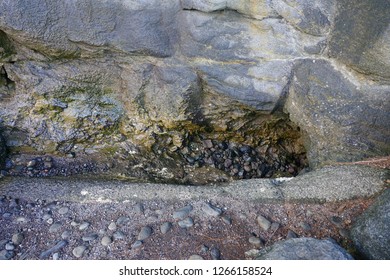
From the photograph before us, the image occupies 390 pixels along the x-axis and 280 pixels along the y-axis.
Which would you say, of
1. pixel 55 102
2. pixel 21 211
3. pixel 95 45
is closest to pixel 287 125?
pixel 95 45

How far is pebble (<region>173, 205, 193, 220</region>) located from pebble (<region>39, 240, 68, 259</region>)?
2.09 feet

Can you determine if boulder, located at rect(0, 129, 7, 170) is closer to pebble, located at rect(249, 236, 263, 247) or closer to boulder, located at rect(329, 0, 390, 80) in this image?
pebble, located at rect(249, 236, 263, 247)

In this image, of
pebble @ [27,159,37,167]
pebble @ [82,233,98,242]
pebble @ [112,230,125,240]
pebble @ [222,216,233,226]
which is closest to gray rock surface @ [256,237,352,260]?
pebble @ [222,216,233,226]

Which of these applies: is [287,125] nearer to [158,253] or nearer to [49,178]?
[158,253]

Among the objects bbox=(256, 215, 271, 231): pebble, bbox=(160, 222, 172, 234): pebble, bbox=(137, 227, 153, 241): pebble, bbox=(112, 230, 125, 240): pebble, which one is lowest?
bbox=(112, 230, 125, 240): pebble

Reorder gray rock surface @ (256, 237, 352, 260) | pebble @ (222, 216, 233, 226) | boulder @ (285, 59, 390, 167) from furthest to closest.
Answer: boulder @ (285, 59, 390, 167) < pebble @ (222, 216, 233, 226) < gray rock surface @ (256, 237, 352, 260)

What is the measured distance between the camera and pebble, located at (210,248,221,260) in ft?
6.72

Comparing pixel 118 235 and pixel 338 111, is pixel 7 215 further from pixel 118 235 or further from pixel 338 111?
pixel 338 111

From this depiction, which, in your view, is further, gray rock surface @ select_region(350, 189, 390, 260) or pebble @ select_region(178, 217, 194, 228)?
pebble @ select_region(178, 217, 194, 228)

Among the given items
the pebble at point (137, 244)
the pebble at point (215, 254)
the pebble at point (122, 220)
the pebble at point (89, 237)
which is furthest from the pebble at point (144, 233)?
the pebble at point (215, 254)

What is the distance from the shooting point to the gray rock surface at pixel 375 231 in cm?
187

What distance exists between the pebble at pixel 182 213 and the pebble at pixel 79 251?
537 mm

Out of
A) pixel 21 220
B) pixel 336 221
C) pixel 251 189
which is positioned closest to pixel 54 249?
pixel 21 220

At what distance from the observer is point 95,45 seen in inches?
109
